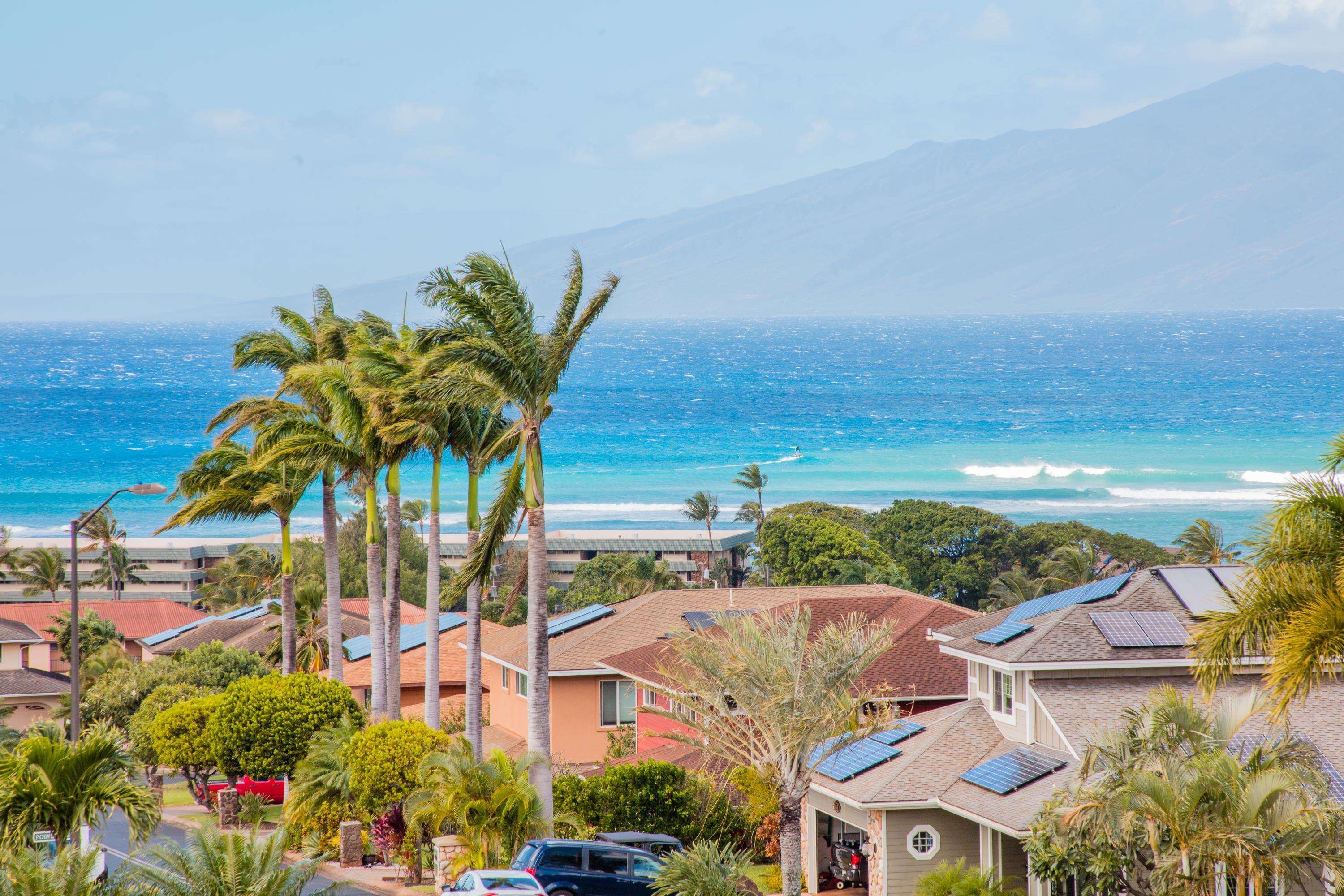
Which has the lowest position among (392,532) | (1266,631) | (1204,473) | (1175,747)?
(1175,747)

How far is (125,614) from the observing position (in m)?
91.3

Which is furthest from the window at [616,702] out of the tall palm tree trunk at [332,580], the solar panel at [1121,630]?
the solar panel at [1121,630]

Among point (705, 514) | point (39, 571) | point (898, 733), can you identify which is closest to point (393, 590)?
point (898, 733)

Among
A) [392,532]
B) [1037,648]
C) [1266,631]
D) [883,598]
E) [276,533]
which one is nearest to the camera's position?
[1266,631]

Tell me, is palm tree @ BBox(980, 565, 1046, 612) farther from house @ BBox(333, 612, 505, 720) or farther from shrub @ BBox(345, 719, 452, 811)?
shrub @ BBox(345, 719, 452, 811)

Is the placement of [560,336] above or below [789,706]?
above

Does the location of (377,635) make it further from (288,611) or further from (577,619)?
(577,619)

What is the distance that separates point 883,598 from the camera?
4494cm

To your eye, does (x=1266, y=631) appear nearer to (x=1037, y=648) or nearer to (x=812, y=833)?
(x=1037, y=648)

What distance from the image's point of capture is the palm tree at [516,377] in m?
29.5

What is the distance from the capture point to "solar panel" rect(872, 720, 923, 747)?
106 feet

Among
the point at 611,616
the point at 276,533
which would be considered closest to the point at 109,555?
the point at 276,533

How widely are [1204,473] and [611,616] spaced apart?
16362 centimetres

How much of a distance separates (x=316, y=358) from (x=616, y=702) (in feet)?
44.7
